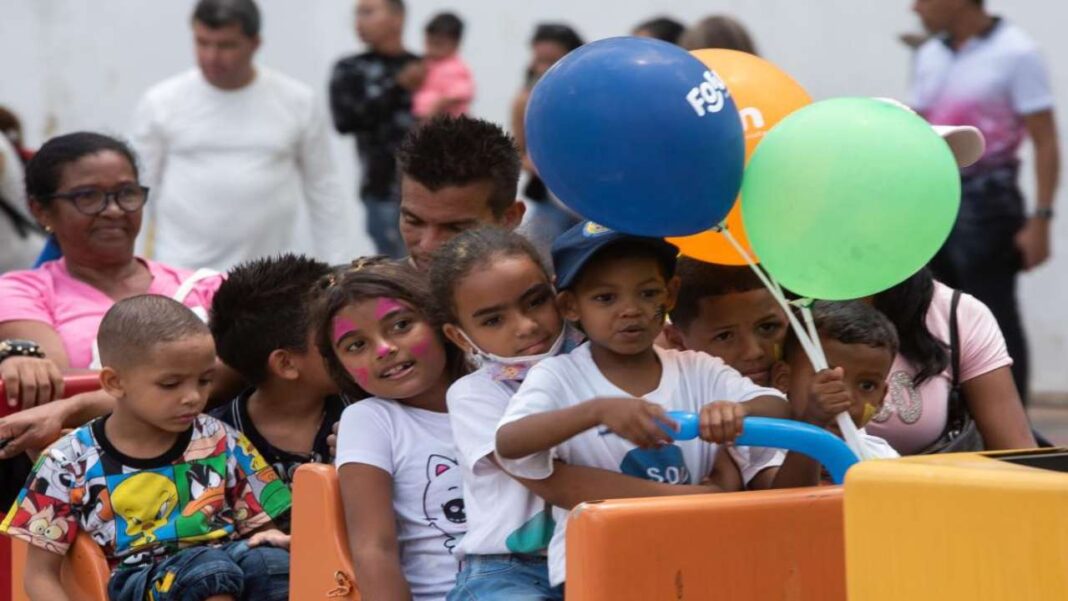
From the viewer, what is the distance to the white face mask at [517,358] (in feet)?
11.4

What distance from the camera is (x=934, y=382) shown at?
406cm

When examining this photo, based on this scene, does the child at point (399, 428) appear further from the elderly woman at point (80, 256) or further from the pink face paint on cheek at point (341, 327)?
the elderly woman at point (80, 256)

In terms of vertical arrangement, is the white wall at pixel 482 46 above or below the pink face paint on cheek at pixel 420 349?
above

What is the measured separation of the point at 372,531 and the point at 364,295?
0.48 m

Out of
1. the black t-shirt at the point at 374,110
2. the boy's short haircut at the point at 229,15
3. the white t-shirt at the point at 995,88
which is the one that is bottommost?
the white t-shirt at the point at 995,88

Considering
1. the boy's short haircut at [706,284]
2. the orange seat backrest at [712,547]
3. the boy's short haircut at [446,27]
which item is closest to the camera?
the orange seat backrest at [712,547]

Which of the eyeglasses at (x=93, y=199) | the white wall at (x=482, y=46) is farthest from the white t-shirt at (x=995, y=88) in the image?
the eyeglasses at (x=93, y=199)

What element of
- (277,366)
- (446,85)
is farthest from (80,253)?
(446,85)

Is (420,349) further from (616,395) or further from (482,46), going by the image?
(482,46)

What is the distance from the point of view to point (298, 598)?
370 centimetres

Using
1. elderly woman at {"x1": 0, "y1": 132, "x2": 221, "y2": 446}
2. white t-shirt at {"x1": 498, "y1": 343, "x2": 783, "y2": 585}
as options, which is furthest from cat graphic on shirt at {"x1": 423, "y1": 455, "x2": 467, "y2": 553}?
elderly woman at {"x1": 0, "y1": 132, "x2": 221, "y2": 446}

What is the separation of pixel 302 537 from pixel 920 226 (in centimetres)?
138

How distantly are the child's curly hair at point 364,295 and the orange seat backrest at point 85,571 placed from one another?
0.60m

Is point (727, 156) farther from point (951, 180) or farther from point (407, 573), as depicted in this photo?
point (407, 573)
